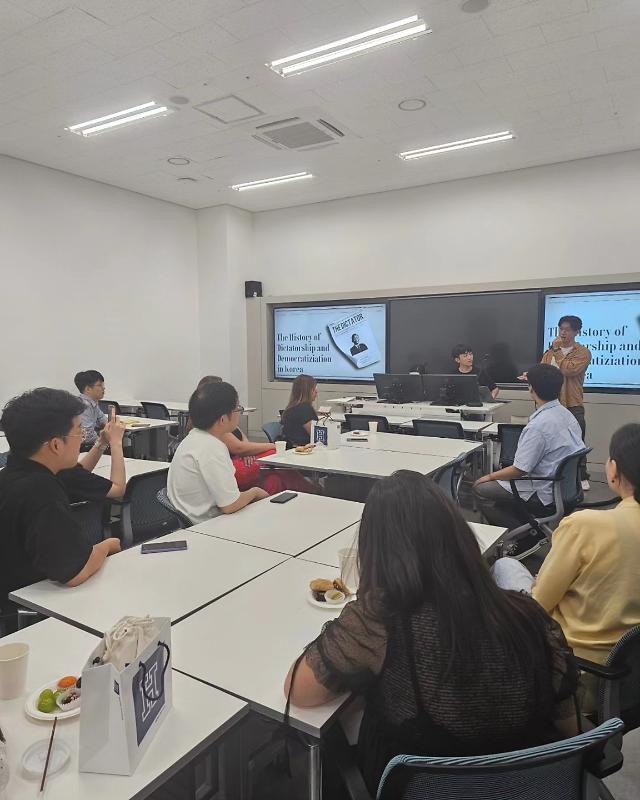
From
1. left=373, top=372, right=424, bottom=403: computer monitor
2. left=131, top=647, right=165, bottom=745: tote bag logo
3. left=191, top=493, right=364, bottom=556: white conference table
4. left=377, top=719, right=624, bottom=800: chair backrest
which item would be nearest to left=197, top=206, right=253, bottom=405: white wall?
left=373, top=372, right=424, bottom=403: computer monitor

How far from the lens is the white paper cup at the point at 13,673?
3.97 ft

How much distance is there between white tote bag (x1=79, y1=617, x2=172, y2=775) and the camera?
985mm

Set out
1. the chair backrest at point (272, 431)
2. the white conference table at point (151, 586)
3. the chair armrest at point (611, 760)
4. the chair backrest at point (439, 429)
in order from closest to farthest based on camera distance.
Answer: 1. the chair armrest at point (611, 760)
2. the white conference table at point (151, 586)
3. the chair backrest at point (439, 429)
4. the chair backrest at point (272, 431)

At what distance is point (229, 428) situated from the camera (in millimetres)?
2746

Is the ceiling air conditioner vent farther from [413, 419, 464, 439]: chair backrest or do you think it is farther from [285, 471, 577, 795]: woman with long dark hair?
[285, 471, 577, 795]: woman with long dark hair

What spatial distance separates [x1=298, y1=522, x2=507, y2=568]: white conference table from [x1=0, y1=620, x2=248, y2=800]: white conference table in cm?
72

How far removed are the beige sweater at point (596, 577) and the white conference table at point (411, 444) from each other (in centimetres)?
229

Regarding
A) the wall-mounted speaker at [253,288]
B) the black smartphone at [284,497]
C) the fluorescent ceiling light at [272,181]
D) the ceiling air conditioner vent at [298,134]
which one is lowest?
the black smartphone at [284,497]

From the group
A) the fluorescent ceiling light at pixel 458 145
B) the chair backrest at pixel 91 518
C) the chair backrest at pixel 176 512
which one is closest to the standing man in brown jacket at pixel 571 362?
the fluorescent ceiling light at pixel 458 145

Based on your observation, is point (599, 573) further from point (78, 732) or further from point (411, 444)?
point (411, 444)

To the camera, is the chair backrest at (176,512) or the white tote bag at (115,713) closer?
the white tote bag at (115,713)

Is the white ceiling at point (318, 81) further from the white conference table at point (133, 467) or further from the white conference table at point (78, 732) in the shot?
the white conference table at point (78, 732)

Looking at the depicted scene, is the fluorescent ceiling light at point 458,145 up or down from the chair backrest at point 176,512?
up

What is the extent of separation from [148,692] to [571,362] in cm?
587
